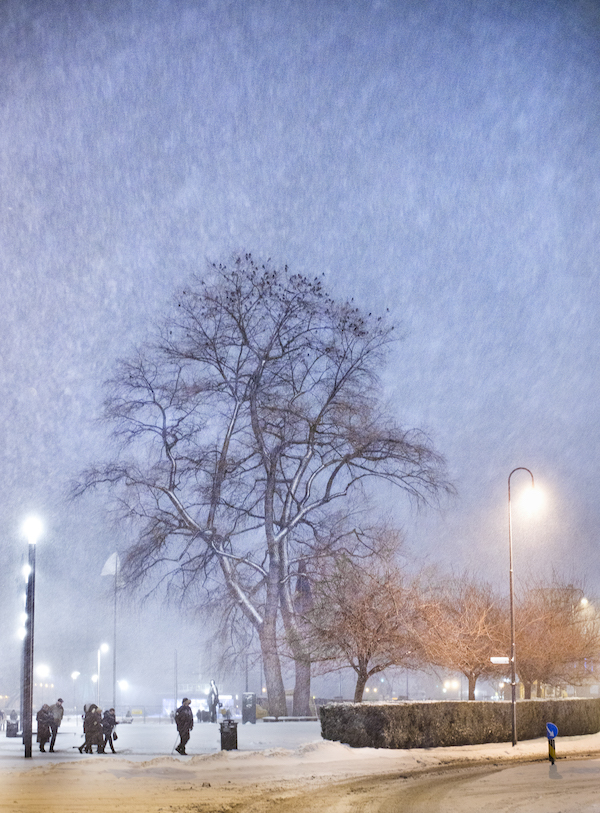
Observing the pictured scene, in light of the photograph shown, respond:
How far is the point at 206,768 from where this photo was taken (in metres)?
20.7

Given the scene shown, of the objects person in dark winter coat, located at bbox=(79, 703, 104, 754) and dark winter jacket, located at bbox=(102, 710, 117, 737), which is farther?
dark winter jacket, located at bbox=(102, 710, 117, 737)

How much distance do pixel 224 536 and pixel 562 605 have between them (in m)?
25.4

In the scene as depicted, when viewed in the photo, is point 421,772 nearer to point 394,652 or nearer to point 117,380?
point 394,652

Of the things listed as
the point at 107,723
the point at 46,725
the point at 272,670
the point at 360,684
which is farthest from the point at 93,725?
the point at 272,670

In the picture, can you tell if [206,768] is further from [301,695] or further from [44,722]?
[301,695]

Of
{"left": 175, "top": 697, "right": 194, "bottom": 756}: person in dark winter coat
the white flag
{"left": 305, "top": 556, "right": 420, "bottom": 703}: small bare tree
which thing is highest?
the white flag

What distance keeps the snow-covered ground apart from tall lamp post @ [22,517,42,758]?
0.72 m

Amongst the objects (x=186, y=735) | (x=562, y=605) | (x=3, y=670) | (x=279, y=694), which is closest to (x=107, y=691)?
(x=3, y=670)

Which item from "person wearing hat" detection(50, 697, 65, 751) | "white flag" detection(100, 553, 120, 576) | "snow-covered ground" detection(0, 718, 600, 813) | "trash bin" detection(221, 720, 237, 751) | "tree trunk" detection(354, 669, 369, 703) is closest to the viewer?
"snow-covered ground" detection(0, 718, 600, 813)

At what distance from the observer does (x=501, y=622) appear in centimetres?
4731

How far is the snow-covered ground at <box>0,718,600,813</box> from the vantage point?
15.9 meters

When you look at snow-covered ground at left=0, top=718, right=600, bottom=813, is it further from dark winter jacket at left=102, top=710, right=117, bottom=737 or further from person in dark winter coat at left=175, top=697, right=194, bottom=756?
dark winter jacket at left=102, top=710, right=117, bottom=737

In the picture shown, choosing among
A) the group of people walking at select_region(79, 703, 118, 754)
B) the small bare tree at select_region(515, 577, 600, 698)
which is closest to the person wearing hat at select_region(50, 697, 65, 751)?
the group of people walking at select_region(79, 703, 118, 754)

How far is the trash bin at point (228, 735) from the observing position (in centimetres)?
2412
